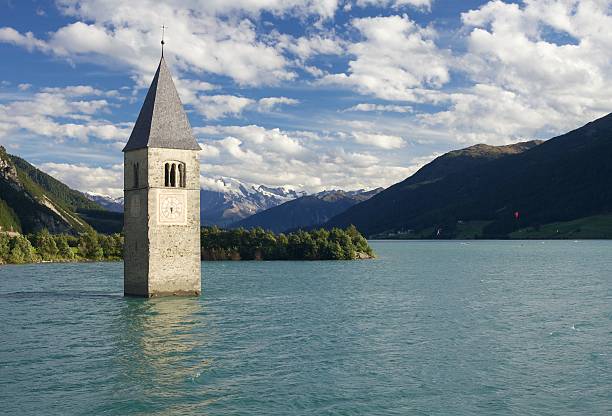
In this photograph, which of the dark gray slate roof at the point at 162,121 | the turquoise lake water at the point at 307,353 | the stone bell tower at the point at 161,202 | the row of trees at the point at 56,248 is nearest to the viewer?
the turquoise lake water at the point at 307,353

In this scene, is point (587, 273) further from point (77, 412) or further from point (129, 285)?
point (77, 412)

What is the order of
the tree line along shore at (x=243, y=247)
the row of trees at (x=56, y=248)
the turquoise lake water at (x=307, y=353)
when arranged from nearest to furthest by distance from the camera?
the turquoise lake water at (x=307, y=353) → the row of trees at (x=56, y=248) → the tree line along shore at (x=243, y=247)

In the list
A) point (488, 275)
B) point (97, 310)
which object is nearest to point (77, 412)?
point (97, 310)

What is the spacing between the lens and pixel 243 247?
184 metres

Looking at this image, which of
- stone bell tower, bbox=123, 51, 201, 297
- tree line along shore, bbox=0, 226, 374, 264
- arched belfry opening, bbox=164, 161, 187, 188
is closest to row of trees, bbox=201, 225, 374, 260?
tree line along shore, bbox=0, 226, 374, 264

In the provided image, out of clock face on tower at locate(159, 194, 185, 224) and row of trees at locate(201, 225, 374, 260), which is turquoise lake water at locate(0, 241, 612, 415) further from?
row of trees at locate(201, 225, 374, 260)

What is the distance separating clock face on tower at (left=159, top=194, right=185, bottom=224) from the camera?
234 ft

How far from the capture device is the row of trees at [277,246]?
592 ft

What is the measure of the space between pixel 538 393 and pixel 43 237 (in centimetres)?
16468

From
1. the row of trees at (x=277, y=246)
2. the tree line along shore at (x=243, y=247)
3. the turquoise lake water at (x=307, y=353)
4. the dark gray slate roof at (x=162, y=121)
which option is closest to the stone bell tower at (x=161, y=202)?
the dark gray slate roof at (x=162, y=121)

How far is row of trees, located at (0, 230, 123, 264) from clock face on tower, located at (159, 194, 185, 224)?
108 metres

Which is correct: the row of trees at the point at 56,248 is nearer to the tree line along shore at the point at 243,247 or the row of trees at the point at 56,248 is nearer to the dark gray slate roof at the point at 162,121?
the tree line along shore at the point at 243,247

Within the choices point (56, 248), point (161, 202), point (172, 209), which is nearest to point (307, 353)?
point (172, 209)

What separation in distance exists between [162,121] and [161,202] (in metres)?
8.79
